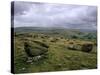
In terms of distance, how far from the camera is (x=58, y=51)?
253 centimetres

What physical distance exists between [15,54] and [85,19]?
99 centimetres

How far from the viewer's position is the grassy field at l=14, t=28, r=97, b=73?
2.36 meters

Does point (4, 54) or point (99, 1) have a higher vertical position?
point (99, 1)

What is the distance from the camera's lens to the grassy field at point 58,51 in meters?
2.36

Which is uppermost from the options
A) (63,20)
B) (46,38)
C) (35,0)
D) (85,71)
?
(35,0)

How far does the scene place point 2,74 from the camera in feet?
7.64

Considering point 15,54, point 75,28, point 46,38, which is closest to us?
point 15,54

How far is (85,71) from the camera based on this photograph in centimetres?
270

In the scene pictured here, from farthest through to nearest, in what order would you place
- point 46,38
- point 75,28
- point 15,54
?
point 75,28
point 46,38
point 15,54

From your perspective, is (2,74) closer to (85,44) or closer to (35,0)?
(35,0)

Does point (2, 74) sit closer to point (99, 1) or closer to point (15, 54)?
point (15, 54)

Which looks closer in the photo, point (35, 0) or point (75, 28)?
point (35, 0)

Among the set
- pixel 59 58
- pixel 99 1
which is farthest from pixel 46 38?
pixel 99 1

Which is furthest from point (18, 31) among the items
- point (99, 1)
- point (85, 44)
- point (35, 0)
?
point (99, 1)
